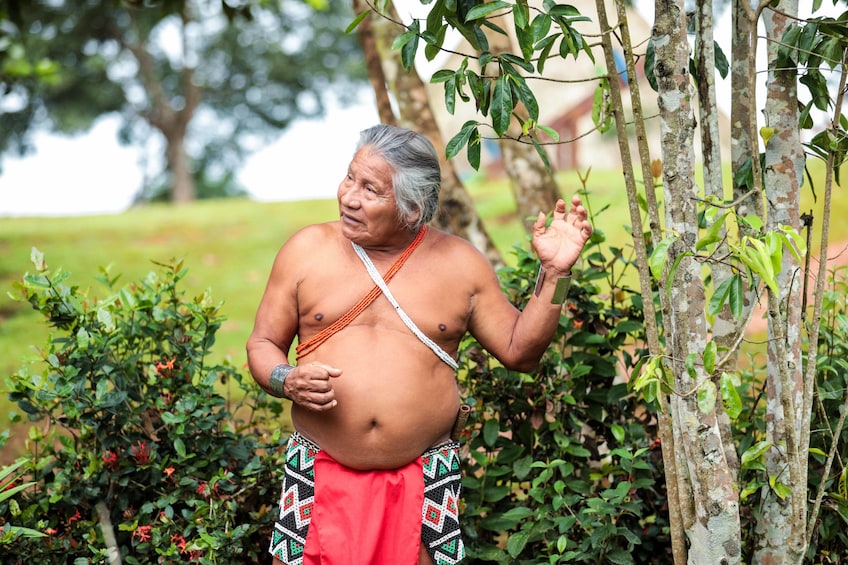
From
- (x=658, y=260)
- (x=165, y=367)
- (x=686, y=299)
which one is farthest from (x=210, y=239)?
(x=658, y=260)

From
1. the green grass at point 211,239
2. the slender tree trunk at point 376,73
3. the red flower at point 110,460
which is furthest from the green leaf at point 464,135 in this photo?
the green grass at point 211,239

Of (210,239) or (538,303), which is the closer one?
(538,303)

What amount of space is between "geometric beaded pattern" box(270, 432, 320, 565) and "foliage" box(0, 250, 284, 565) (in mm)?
434

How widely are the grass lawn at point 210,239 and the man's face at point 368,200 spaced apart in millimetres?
5760

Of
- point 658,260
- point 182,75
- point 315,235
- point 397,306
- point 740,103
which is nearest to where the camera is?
point 658,260

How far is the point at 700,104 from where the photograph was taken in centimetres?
305

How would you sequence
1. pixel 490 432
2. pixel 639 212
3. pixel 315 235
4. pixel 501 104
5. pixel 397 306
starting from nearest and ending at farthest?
pixel 501 104 < pixel 639 212 < pixel 397 306 < pixel 315 235 < pixel 490 432

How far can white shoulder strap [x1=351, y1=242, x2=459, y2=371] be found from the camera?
2.94 metres

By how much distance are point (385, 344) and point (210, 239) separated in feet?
32.1

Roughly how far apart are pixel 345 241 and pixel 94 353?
1.17 meters

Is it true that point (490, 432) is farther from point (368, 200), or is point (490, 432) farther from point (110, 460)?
point (110, 460)

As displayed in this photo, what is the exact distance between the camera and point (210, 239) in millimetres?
12312

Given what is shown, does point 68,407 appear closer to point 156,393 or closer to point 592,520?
point 156,393

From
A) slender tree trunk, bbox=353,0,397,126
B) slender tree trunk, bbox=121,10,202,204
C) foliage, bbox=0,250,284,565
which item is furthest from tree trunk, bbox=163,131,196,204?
foliage, bbox=0,250,284,565
